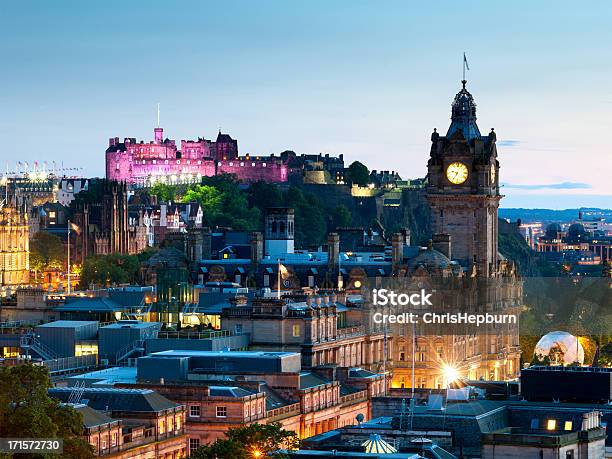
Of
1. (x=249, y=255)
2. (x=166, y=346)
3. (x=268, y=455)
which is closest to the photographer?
(x=268, y=455)

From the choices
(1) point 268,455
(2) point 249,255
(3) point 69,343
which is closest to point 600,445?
(1) point 268,455

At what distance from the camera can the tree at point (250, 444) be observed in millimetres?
95125

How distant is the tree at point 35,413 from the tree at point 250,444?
15.1 feet

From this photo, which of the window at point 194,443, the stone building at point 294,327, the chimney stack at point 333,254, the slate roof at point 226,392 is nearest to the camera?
the window at point 194,443

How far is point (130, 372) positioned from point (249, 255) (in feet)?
217

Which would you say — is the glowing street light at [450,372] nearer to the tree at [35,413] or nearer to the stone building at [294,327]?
the stone building at [294,327]

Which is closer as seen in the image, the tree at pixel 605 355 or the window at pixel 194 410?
the window at pixel 194 410

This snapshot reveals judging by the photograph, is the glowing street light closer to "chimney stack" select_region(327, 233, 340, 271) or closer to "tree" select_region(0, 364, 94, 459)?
"chimney stack" select_region(327, 233, 340, 271)

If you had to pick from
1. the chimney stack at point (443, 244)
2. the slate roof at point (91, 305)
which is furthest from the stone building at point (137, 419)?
the chimney stack at point (443, 244)

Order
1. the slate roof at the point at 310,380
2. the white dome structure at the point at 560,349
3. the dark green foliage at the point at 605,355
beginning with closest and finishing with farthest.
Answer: the slate roof at the point at 310,380 → the white dome structure at the point at 560,349 → the dark green foliage at the point at 605,355

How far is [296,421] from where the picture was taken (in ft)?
414

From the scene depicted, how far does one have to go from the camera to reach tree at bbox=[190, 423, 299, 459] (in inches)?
3745

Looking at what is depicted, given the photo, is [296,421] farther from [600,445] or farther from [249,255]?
[249,255]

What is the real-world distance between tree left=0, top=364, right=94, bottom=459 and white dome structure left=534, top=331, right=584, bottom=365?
73351mm
